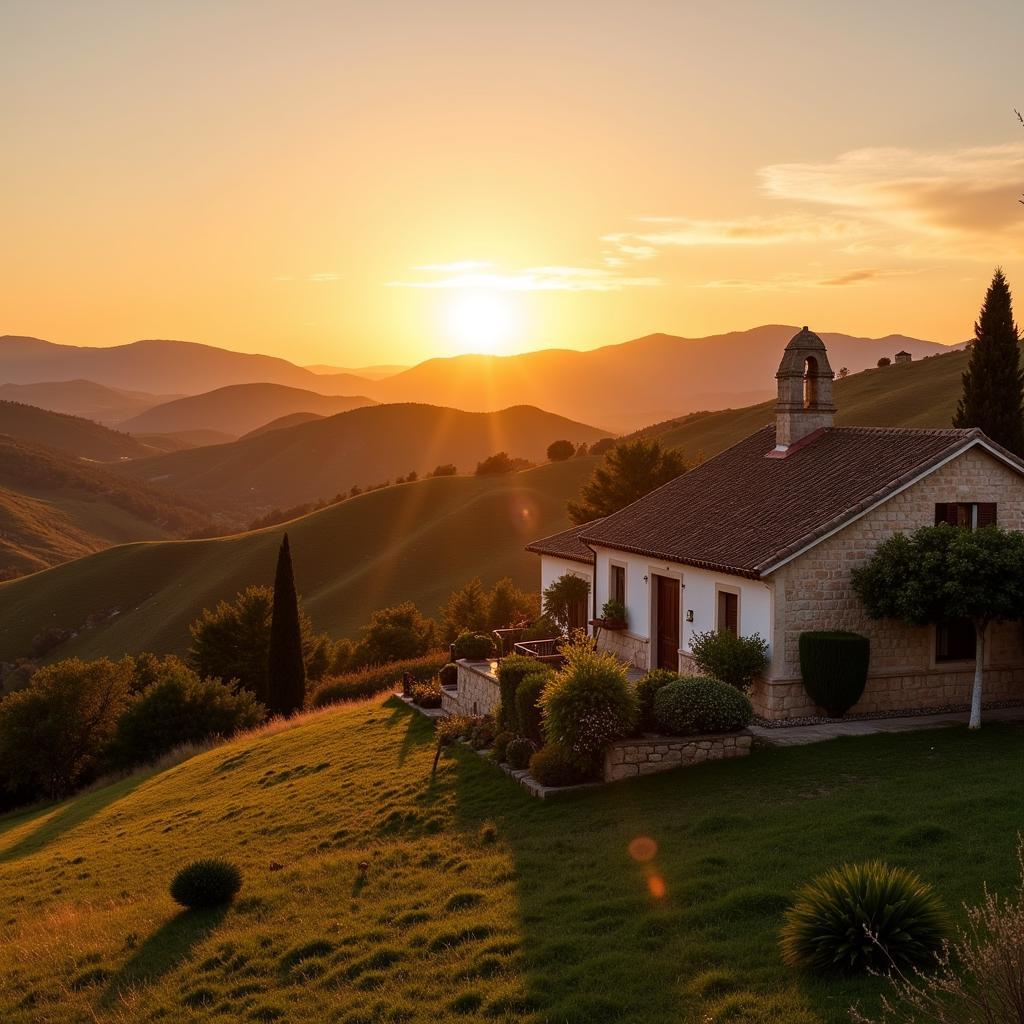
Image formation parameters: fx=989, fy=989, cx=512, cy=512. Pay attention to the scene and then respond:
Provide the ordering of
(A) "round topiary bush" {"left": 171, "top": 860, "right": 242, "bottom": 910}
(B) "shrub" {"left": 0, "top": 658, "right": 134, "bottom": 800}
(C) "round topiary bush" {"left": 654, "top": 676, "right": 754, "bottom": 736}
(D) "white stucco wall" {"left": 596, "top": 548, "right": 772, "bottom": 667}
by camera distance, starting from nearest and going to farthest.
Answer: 1. (A) "round topiary bush" {"left": 171, "top": 860, "right": 242, "bottom": 910}
2. (C) "round topiary bush" {"left": 654, "top": 676, "right": 754, "bottom": 736}
3. (D) "white stucco wall" {"left": 596, "top": 548, "right": 772, "bottom": 667}
4. (B) "shrub" {"left": 0, "top": 658, "right": 134, "bottom": 800}

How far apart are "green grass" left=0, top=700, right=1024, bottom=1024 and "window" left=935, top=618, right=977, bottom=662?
2.82 metres

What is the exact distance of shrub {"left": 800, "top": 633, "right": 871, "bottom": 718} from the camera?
20.3 meters

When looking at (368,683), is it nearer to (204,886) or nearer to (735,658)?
(735,658)

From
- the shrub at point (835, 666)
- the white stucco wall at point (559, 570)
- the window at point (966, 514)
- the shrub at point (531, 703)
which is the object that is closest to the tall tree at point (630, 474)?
the white stucco wall at point (559, 570)

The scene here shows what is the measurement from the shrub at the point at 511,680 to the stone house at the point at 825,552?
4.49 meters

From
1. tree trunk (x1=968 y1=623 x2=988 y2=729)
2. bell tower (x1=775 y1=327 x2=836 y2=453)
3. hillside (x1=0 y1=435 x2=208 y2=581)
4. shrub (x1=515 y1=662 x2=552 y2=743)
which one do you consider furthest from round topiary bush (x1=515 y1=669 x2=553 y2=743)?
hillside (x1=0 y1=435 x2=208 y2=581)

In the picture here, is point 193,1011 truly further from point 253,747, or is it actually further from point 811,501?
point 253,747

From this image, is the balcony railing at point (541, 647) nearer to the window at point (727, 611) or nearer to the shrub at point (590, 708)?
the window at point (727, 611)

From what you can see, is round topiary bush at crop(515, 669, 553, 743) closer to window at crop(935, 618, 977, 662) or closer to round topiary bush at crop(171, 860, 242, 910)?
round topiary bush at crop(171, 860, 242, 910)

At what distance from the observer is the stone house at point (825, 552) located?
20.9 meters

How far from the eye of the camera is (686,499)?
28.4 metres

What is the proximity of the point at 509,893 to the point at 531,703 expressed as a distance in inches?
313

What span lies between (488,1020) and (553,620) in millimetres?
23634

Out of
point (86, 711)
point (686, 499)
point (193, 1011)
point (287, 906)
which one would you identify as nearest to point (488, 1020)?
point (193, 1011)
